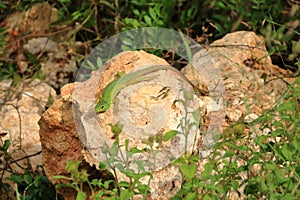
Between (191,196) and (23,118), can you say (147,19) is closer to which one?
(23,118)

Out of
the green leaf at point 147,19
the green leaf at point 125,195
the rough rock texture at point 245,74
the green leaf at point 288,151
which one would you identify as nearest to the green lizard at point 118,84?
the rough rock texture at point 245,74

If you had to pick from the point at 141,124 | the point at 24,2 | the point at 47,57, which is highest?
the point at 141,124

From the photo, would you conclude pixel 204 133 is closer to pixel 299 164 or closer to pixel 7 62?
pixel 299 164

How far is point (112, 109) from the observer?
302 cm

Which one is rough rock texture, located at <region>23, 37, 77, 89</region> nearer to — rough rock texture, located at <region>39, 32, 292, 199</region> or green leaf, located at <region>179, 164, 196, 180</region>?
rough rock texture, located at <region>39, 32, 292, 199</region>

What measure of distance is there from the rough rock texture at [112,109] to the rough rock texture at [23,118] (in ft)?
1.96

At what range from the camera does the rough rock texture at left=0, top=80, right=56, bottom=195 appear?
13.2 feet

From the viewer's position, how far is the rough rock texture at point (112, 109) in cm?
299

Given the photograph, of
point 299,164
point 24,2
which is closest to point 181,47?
point 24,2

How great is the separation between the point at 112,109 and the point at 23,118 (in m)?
1.47

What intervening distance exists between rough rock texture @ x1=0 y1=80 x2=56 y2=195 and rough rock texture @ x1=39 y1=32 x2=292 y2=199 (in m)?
0.60

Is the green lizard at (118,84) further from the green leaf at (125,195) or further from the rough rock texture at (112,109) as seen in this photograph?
the green leaf at (125,195)

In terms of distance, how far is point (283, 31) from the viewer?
4.49 m

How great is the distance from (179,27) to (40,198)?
174cm
